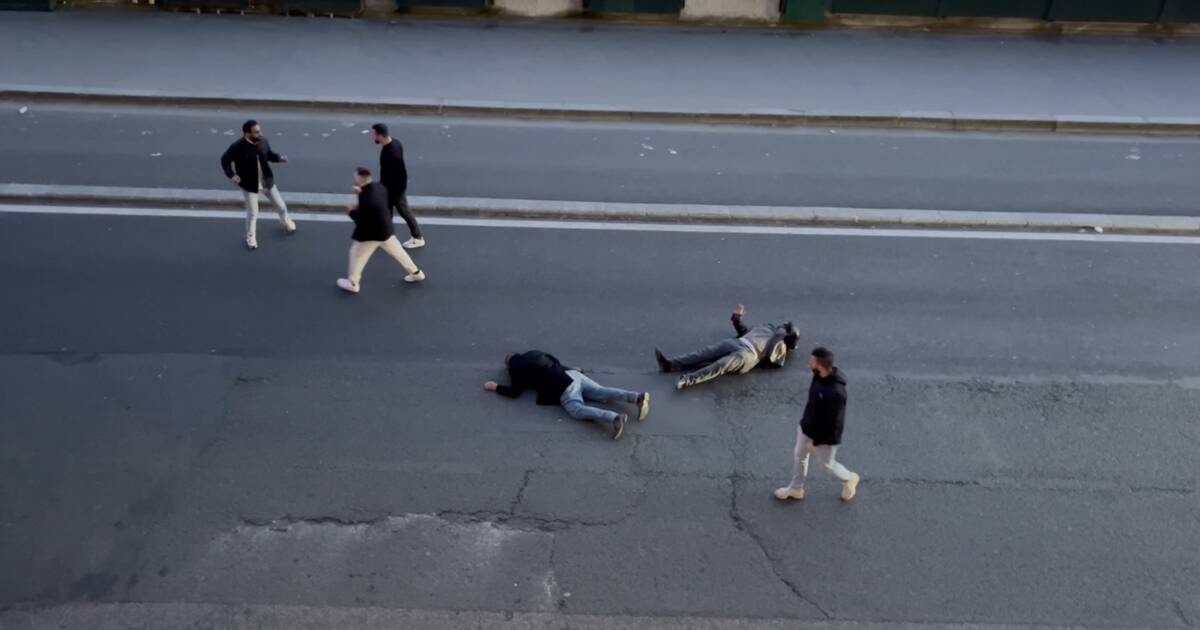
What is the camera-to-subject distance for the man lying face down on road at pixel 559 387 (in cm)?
832

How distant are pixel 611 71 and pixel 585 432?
8701mm

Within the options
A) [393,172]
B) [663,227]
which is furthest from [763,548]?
[393,172]

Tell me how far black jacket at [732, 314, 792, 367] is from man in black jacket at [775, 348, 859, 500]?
63.4 inches

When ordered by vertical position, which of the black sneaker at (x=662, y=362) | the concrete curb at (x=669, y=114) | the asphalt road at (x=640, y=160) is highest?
the concrete curb at (x=669, y=114)

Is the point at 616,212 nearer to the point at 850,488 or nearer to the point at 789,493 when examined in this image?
the point at 789,493

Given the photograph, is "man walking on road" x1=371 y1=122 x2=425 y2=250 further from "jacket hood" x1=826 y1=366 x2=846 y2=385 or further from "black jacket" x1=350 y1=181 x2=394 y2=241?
"jacket hood" x1=826 y1=366 x2=846 y2=385

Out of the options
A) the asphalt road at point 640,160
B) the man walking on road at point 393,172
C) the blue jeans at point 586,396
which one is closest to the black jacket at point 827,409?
the blue jeans at point 586,396

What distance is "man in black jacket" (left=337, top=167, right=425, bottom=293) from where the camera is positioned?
372 inches

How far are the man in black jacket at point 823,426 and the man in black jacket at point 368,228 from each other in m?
4.54

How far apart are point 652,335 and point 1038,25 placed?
1194cm

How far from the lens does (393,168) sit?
10.2m

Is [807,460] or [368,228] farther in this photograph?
[368,228]

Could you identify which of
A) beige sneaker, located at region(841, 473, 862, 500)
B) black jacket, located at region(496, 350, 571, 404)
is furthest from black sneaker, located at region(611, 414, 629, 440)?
beige sneaker, located at region(841, 473, 862, 500)

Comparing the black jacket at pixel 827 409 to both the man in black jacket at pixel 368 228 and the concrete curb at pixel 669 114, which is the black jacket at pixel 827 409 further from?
the concrete curb at pixel 669 114
